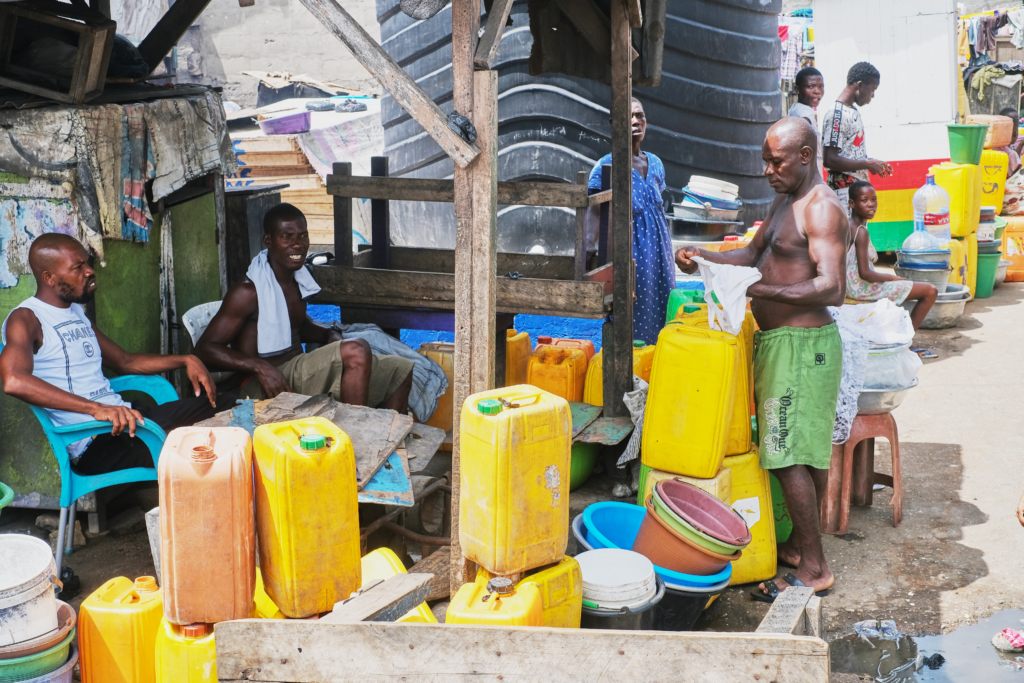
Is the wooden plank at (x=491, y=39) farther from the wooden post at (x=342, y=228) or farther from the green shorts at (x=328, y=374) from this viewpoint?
the wooden post at (x=342, y=228)

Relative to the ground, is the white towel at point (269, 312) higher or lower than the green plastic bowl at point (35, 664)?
higher

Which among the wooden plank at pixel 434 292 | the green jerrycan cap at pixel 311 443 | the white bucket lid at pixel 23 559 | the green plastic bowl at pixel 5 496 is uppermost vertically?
the wooden plank at pixel 434 292

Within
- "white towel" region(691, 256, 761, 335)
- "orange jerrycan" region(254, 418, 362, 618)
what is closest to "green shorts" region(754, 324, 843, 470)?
"white towel" region(691, 256, 761, 335)

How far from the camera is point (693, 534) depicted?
13.1ft

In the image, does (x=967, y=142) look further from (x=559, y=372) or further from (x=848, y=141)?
(x=559, y=372)

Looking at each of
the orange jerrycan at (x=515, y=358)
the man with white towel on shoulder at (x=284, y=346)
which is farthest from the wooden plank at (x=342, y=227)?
the orange jerrycan at (x=515, y=358)

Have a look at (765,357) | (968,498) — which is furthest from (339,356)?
(968,498)

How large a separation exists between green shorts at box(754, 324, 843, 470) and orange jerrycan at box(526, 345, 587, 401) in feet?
5.48

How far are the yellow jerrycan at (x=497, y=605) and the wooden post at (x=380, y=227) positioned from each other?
3.60 meters

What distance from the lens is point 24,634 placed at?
3.04m

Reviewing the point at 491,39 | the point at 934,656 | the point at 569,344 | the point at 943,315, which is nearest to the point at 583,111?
the point at 569,344

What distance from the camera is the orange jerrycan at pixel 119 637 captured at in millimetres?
3229

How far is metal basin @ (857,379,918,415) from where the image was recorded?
5.01 meters

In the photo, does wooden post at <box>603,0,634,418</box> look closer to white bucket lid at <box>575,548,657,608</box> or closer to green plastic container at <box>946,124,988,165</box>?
white bucket lid at <box>575,548,657,608</box>
